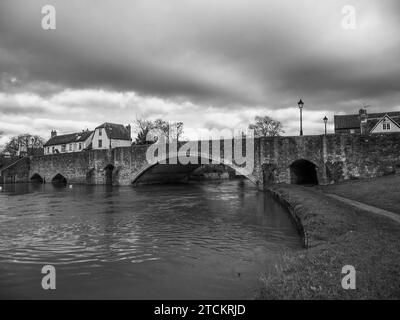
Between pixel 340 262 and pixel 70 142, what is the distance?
78413mm

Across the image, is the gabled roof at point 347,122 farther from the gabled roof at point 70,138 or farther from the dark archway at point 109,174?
the gabled roof at point 70,138

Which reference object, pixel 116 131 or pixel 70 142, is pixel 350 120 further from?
pixel 70 142

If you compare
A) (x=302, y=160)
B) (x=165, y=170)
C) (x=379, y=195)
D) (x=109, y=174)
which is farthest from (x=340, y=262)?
(x=109, y=174)

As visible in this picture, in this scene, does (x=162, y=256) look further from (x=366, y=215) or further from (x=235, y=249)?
(x=366, y=215)

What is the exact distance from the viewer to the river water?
7.03 m

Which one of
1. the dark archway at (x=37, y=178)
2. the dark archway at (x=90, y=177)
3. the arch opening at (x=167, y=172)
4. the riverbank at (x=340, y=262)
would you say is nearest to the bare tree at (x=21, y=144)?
the dark archway at (x=37, y=178)

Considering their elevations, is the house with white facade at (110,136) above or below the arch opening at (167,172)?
above

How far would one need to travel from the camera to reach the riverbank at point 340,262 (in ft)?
17.3

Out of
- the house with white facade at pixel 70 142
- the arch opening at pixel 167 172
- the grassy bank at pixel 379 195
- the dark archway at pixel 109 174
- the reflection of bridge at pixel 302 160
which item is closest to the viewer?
the grassy bank at pixel 379 195

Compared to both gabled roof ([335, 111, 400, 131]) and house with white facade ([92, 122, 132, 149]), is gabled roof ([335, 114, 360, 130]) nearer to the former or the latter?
gabled roof ([335, 111, 400, 131])

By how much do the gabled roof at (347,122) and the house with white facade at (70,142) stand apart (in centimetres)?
5403

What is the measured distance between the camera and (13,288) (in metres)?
7.22

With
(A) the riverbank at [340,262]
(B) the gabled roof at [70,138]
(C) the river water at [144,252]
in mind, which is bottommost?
(C) the river water at [144,252]
